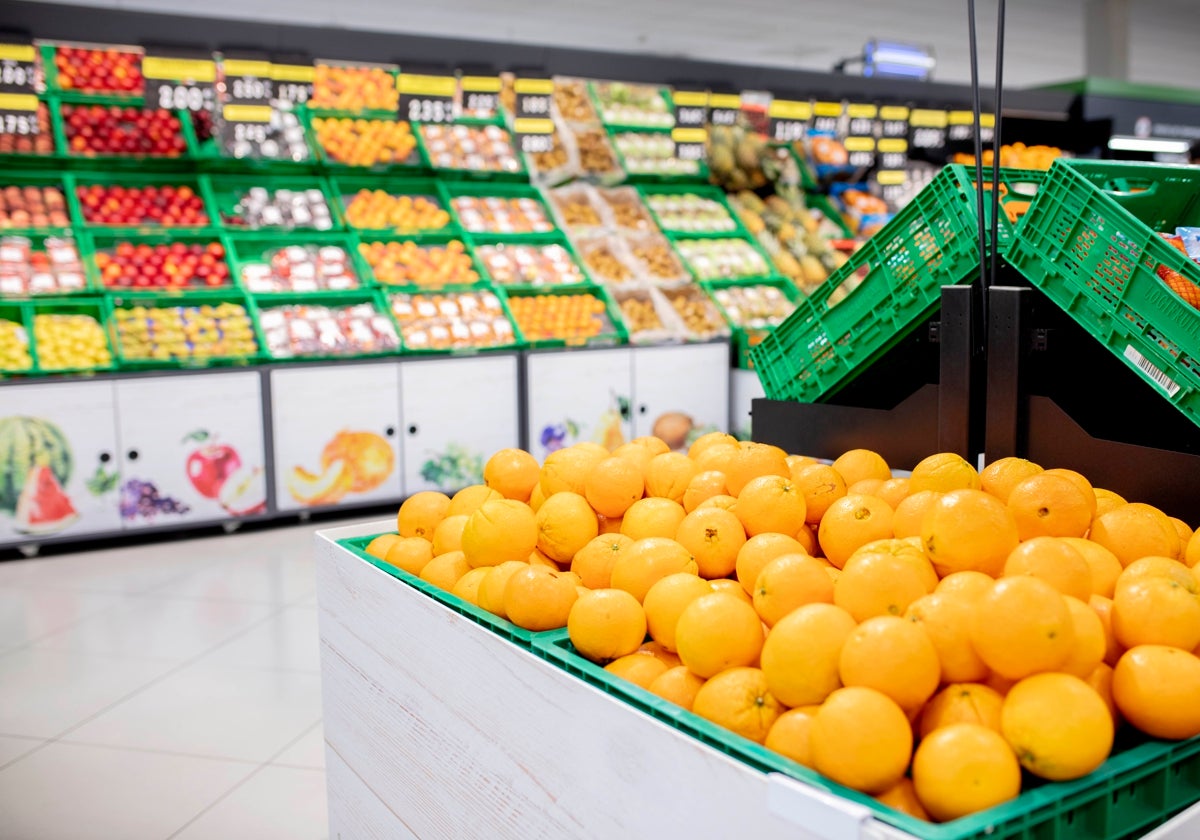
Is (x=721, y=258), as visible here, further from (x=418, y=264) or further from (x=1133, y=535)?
(x=1133, y=535)

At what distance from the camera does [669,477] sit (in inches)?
77.2

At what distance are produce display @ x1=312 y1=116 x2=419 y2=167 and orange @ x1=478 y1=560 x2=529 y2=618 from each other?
524 cm

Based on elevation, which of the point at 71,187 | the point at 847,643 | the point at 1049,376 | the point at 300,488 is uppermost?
the point at 71,187

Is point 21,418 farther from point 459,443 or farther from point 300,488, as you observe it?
point 459,443

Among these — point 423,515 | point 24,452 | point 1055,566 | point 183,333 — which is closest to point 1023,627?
point 1055,566

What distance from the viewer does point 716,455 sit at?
200cm

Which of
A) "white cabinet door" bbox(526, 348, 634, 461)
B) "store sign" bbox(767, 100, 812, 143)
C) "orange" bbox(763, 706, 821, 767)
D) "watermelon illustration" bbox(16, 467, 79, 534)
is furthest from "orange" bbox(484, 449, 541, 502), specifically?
"store sign" bbox(767, 100, 812, 143)

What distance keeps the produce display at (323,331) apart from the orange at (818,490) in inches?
169

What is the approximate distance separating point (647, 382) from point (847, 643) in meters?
5.36

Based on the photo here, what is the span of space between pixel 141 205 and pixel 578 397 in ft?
9.17

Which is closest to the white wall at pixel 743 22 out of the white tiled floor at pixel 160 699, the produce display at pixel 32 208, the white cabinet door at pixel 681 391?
the produce display at pixel 32 208

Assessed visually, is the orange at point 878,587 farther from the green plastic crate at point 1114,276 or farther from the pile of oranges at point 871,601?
the green plastic crate at point 1114,276

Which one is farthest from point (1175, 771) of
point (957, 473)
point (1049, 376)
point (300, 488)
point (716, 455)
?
point (300, 488)

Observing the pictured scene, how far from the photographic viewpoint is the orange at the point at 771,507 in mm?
1659
